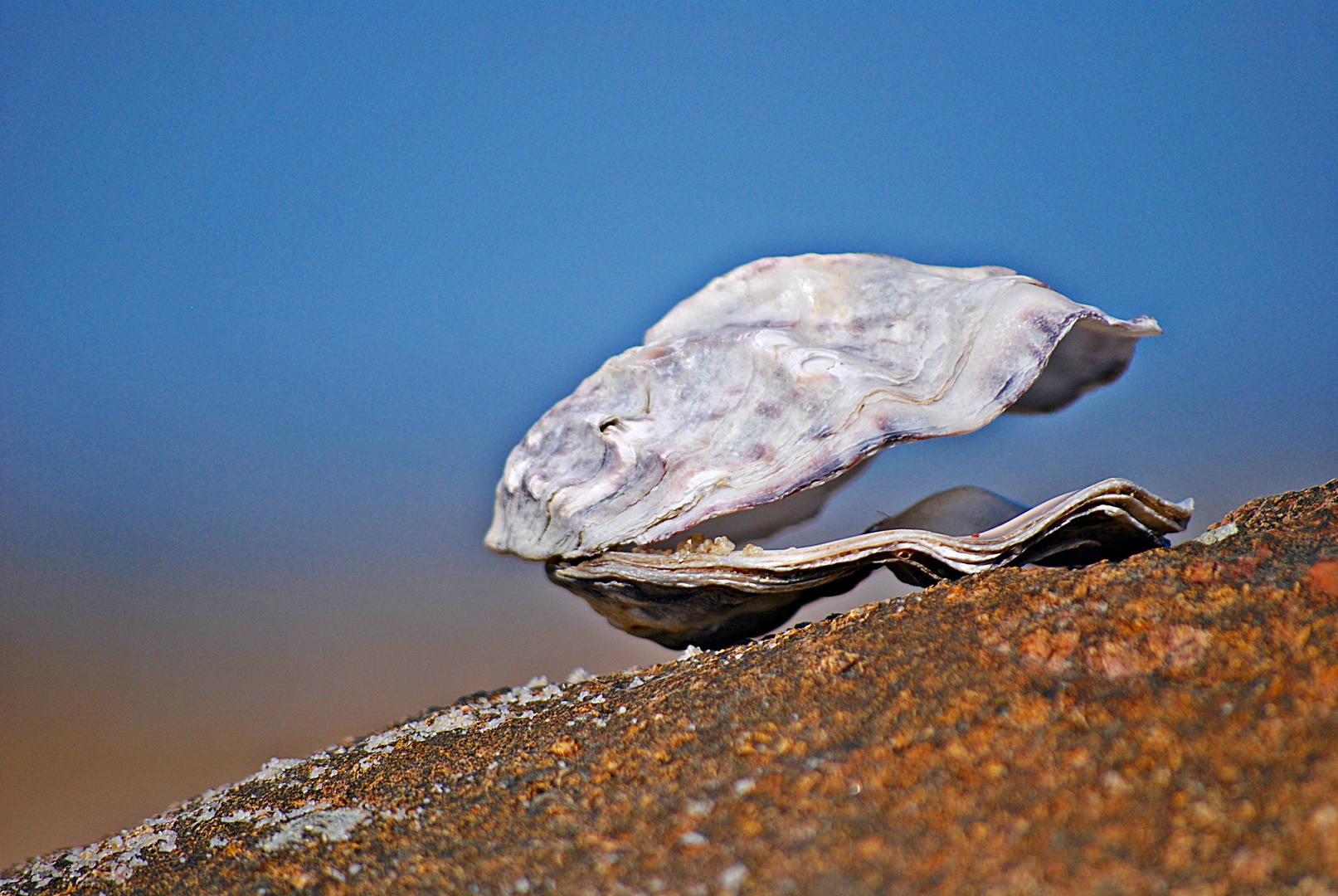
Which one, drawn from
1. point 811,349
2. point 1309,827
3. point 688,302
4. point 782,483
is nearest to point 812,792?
point 1309,827

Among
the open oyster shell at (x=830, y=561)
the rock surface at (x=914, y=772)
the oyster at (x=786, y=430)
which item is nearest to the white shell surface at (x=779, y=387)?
the oyster at (x=786, y=430)

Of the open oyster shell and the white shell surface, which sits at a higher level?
the white shell surface

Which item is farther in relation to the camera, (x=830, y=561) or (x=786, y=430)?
(x=786, y=430)

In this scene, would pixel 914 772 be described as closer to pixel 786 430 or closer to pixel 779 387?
pixel 786 430

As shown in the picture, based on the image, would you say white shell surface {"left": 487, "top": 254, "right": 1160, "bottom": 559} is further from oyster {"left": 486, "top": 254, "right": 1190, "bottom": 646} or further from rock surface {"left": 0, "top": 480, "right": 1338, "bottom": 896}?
rock surface {"left": 0, "top": 480, "right": 1338, "bottom": 896}

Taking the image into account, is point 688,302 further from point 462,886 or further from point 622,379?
point 462,886

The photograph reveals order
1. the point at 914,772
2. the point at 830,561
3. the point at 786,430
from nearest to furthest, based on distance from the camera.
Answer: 1. the point at 914,772
2. the point at 830,561
3. the point at 786,430

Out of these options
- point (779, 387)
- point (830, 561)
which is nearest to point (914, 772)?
point (830, 561)

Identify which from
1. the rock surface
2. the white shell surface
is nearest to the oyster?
the white shell surface
